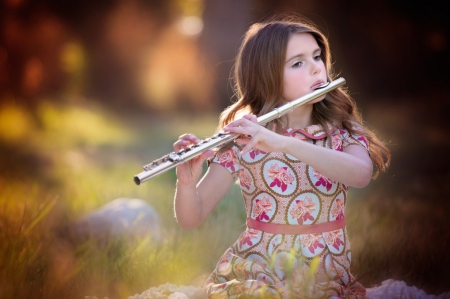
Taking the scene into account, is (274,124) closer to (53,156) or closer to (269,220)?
(269,220)

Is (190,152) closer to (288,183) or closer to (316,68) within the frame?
(288,183)

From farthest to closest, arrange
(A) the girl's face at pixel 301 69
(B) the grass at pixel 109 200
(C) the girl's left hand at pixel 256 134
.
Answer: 1. (B) the grass at pixel 109 200
2. (A) the girl's face at pixel 301 69
3. (C) the girl's left hand at pixel 256 134

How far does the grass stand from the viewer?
1.92m

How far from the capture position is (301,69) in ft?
5.45

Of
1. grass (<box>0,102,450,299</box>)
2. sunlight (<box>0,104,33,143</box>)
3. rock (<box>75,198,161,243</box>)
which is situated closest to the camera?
grass (<box>0,102,450,299</box>)

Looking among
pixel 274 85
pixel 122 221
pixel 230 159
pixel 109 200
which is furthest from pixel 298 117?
pixel 109 200

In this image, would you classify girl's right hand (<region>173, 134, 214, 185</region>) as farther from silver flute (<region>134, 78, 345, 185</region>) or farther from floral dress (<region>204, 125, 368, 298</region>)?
floral dress (<region>204, 125, 368, 298</region>)

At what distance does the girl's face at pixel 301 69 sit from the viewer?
164 centimetres

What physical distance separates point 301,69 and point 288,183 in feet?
1.10

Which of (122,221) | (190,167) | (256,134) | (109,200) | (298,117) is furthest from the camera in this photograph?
(109,200)

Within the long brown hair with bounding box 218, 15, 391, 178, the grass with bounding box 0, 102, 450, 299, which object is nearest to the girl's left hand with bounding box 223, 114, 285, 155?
the long brown hair with bounding box 218, 15, 391, 178

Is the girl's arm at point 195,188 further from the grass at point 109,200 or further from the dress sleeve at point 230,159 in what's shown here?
the grass at point 109,200

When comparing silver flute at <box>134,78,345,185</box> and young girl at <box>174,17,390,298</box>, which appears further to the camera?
young girl at <box>174,17,390,298</box>

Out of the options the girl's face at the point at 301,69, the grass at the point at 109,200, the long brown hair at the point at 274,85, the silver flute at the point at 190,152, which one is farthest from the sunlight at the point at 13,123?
the girl's face at the point at 301,69
